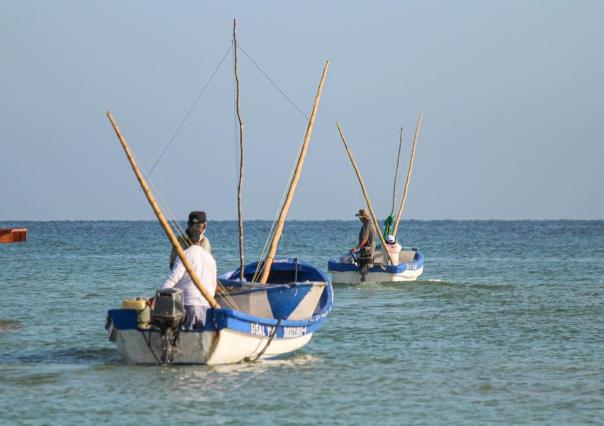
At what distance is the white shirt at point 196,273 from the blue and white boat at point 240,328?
12.9 inches

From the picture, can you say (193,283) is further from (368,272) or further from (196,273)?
(368,272)

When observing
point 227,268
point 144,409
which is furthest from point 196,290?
point 227,268

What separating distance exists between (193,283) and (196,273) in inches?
5.8

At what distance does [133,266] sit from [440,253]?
2293cm

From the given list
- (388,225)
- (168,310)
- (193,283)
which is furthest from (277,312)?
(388,225)

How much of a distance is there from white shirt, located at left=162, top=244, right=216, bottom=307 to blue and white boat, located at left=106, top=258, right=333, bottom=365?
1.08 feet

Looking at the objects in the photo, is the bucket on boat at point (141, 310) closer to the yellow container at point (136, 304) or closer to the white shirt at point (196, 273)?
the yellow container at point (136, 304)

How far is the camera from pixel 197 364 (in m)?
16.5

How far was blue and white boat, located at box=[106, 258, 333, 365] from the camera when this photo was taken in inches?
637

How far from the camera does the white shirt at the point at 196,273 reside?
16156 mm

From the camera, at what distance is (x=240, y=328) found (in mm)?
16484

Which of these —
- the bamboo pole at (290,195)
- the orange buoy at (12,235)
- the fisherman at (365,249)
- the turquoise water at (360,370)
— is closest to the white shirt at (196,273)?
A: the turquoise water at (360,370)

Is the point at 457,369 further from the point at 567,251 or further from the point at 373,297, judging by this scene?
the point at 567,251

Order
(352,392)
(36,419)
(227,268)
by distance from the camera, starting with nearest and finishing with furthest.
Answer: (36,419) → (352,392) → (227,268)
